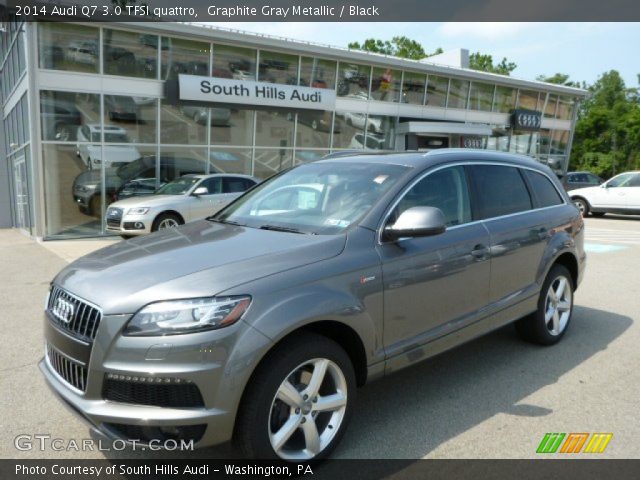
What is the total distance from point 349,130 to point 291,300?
60.5 ft

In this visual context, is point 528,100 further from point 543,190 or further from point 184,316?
point 184,316

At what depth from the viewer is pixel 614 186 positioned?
58.6 feet

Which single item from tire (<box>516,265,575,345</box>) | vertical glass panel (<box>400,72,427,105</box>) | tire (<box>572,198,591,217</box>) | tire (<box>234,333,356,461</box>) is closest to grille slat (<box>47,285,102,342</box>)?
tire (<box>234,333,356,461</box>)

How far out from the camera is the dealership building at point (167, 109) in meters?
14.3

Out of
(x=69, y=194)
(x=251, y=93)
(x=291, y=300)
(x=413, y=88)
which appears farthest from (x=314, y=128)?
(x=291, y=300)

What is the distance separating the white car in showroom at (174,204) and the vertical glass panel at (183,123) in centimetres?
335

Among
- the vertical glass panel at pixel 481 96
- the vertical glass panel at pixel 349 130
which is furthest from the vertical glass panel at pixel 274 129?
the vertical glass panel at pixel 481 96

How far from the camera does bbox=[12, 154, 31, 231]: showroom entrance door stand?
16.5 m

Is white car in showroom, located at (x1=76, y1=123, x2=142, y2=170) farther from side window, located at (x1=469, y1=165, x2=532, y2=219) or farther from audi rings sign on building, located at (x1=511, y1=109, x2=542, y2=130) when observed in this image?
audi rings sign on building, located at (x1=511, y1=109, x2=542, y2=130)

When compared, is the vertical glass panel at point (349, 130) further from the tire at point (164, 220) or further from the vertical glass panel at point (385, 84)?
the tire at point (164, 220)

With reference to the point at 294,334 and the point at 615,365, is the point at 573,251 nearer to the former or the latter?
the point at 615,365

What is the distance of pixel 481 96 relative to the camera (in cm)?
2497

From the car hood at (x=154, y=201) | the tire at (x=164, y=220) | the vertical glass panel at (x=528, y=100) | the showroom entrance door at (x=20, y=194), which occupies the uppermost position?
the vertical glass panel at (x=528, y=100)

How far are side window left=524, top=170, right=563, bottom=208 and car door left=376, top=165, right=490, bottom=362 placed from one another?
1.18 metres
